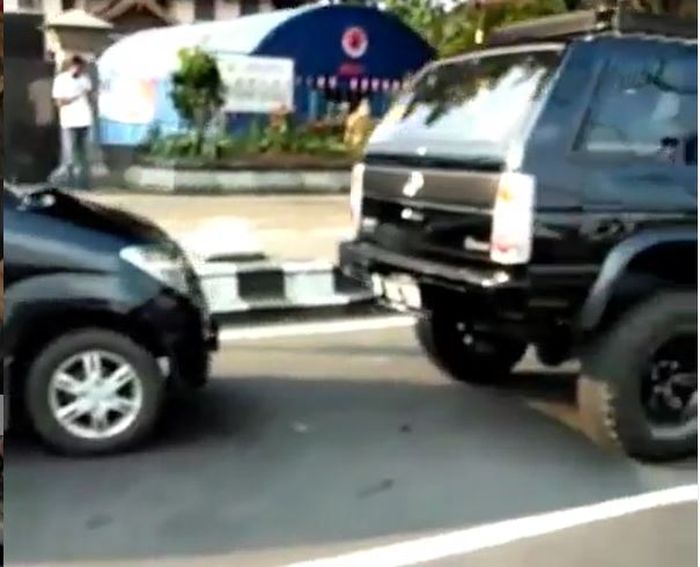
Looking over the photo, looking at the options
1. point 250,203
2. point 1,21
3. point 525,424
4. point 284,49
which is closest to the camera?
point 1,21

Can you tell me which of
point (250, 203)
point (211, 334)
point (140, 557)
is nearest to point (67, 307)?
point (211, 334)

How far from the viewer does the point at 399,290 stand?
6.27 meters

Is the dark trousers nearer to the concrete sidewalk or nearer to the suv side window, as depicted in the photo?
the concrete sidewalk

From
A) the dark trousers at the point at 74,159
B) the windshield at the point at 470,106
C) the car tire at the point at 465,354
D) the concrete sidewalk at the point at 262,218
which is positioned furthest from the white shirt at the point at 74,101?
the windshield at the point at 470,106

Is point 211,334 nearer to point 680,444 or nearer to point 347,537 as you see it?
point 347,537

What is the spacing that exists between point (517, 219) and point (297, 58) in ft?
51.7

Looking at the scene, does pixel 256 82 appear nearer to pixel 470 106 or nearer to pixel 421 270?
pixel 470 106

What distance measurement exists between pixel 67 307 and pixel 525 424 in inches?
89.0

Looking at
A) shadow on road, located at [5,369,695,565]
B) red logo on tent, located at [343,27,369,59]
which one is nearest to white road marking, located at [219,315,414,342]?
shadow on road, located at [5,369,695,565]

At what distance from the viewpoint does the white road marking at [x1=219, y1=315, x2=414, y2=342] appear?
856 centimetres

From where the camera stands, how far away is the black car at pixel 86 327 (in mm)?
5570

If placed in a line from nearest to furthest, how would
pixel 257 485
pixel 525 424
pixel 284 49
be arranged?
pixel 257 485 → pixel 525 424 → pixel 284 49

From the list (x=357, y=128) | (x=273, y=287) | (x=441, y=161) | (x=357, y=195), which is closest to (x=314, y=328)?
(x=273, y=287)

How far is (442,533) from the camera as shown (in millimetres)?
4953
